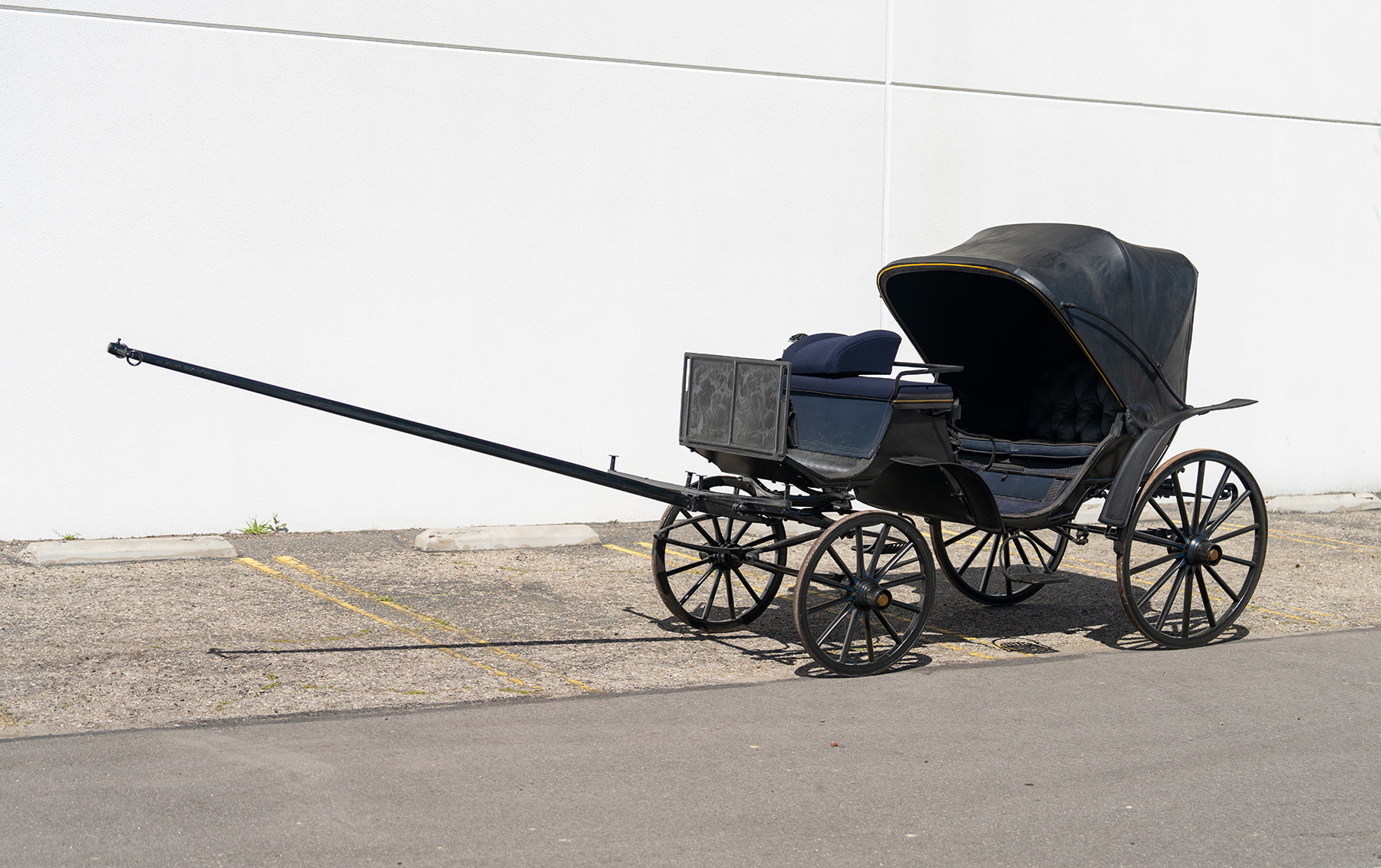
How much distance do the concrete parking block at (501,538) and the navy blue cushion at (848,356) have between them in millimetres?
4087

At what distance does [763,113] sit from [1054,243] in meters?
4.66

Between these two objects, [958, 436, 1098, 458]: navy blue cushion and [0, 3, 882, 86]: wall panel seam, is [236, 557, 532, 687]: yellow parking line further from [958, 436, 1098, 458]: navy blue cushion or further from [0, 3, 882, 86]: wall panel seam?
[0, 3, 882, 86]: wall panel seam

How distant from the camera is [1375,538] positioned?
39.8 ft

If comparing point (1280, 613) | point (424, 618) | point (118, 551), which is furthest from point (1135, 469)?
point (118, 551)

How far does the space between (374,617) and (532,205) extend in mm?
4494

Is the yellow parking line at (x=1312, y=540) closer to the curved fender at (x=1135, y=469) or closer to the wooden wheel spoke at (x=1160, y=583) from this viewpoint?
the wooden wheel spoke at (x=1160, y=583)

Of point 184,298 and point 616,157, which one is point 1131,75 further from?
point 184,298

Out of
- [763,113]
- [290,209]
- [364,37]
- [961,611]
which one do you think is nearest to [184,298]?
[290,209]

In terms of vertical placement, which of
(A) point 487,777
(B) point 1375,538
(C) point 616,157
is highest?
(C) point 616,157

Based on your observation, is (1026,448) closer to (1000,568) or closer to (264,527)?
(1000,568)

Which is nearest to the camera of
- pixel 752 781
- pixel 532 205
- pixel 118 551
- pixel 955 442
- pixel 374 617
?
pixel 752 781

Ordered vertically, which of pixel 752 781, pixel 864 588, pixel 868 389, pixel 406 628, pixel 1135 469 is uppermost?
pixel 868 389

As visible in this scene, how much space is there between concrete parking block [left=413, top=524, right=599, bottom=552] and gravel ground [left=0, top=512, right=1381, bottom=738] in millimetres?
142

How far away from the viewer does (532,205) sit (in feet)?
37.7
